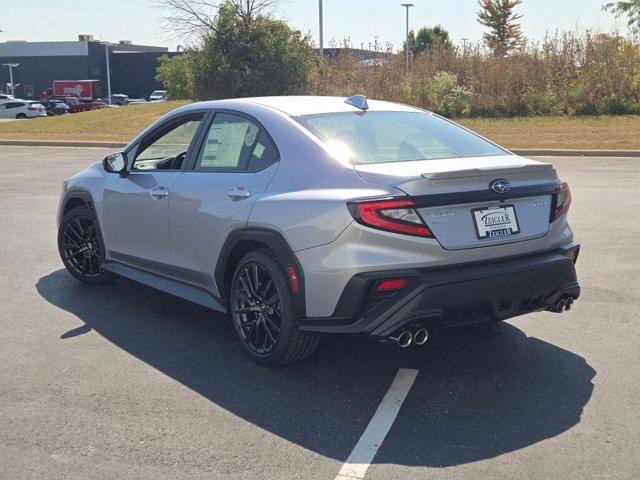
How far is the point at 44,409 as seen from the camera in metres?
4.29

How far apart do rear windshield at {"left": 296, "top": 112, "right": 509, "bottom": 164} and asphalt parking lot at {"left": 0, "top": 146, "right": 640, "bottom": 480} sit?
1.25 metres

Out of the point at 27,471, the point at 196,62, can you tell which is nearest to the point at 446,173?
the point at 27,471

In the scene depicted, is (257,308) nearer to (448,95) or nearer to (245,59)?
(448,95)

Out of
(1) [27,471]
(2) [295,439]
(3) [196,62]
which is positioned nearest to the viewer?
(1) [27,471]

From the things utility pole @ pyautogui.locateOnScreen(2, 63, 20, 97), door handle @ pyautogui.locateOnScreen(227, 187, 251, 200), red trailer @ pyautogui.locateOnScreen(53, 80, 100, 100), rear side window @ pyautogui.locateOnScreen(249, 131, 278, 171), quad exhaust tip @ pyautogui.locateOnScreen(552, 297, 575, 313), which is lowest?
quad exhaust tip @ pyautogui.locateOnScreen(552, 297, 575, 313)

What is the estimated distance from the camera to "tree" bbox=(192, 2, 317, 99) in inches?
1009

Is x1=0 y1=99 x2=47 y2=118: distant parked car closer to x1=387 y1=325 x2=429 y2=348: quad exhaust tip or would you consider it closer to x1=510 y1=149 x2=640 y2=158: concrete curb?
x1=510 y1=149 x2=640 y2=158: concrete curb

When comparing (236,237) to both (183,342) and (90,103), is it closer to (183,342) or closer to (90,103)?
(183,342)

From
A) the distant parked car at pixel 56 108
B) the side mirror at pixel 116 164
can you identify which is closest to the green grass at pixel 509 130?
the side mirror at pixel 116 164

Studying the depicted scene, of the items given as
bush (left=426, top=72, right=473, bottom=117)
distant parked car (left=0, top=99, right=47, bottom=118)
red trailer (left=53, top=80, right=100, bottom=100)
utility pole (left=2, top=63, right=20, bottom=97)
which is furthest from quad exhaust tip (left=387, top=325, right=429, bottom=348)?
utility pole (left=2, top=63, right=20, bottom=97)

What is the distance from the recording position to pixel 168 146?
668 cm

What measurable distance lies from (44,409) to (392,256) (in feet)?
6.70

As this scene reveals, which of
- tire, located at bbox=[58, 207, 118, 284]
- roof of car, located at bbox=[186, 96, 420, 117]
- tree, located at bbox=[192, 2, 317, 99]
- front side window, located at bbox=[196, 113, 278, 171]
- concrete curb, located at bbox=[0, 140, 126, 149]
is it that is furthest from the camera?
tree, located at bbox=[192, 2, 317, 99]

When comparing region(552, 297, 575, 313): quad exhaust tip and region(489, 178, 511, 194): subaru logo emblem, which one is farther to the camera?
region(552, 297, 575, 313): quad exhaust tip
